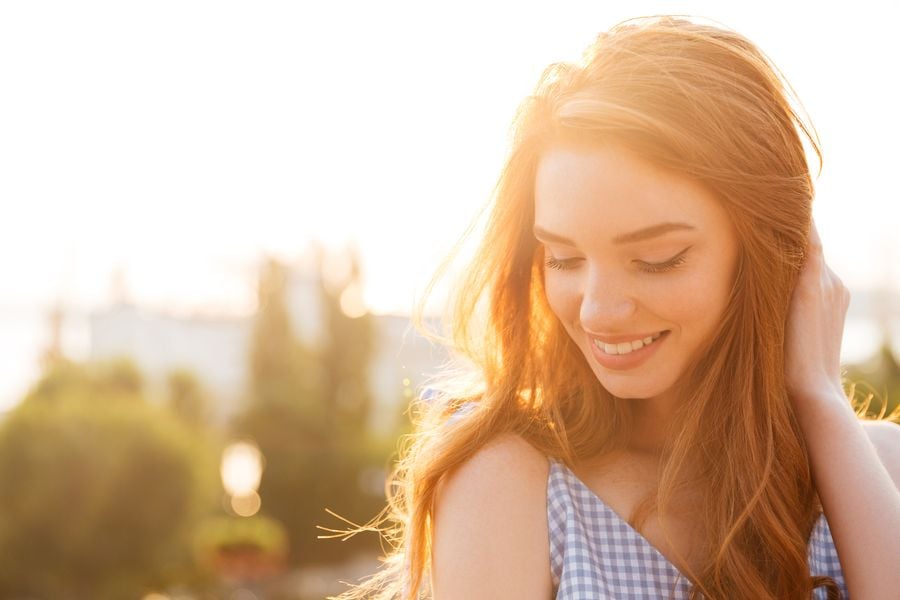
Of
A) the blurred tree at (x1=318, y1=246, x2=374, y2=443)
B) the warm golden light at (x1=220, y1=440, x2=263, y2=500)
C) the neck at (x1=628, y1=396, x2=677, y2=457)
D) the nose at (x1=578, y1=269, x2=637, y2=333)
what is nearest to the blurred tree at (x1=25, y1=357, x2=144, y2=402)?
the warm golden light at (x1=220, y1=440, x2=263, y2=500)

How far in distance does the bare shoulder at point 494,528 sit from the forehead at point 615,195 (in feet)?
1.24

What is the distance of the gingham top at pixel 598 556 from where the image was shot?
5.00ft

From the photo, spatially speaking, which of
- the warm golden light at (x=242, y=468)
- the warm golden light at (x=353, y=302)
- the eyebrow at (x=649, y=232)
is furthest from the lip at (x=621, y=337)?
the warm golden light at (x=353, y=302)

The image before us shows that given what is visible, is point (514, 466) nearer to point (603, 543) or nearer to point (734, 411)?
point (603, 543)

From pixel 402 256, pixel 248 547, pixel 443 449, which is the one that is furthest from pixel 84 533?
pixel 443 449

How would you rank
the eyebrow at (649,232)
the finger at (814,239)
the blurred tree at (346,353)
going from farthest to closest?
the blurred tree at (346,353) < the finger at (814,239) < the eyebrow at (649,232)

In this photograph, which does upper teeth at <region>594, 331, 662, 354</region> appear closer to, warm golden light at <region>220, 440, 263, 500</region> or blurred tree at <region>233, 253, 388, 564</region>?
blurred tree at <region>233, 253, 388, 564</region>

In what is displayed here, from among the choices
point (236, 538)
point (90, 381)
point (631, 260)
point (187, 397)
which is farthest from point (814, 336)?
point (187, 397)

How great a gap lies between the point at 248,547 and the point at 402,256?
10.8 meters

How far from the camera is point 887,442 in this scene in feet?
5.73

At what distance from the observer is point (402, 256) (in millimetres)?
2467

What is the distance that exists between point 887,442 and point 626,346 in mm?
556

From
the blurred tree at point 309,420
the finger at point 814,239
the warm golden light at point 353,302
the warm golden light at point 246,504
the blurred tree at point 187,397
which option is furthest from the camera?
the warm golden light at point 353,302

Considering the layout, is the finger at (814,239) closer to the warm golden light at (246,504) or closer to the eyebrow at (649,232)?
the eyebrow at (649,232)
